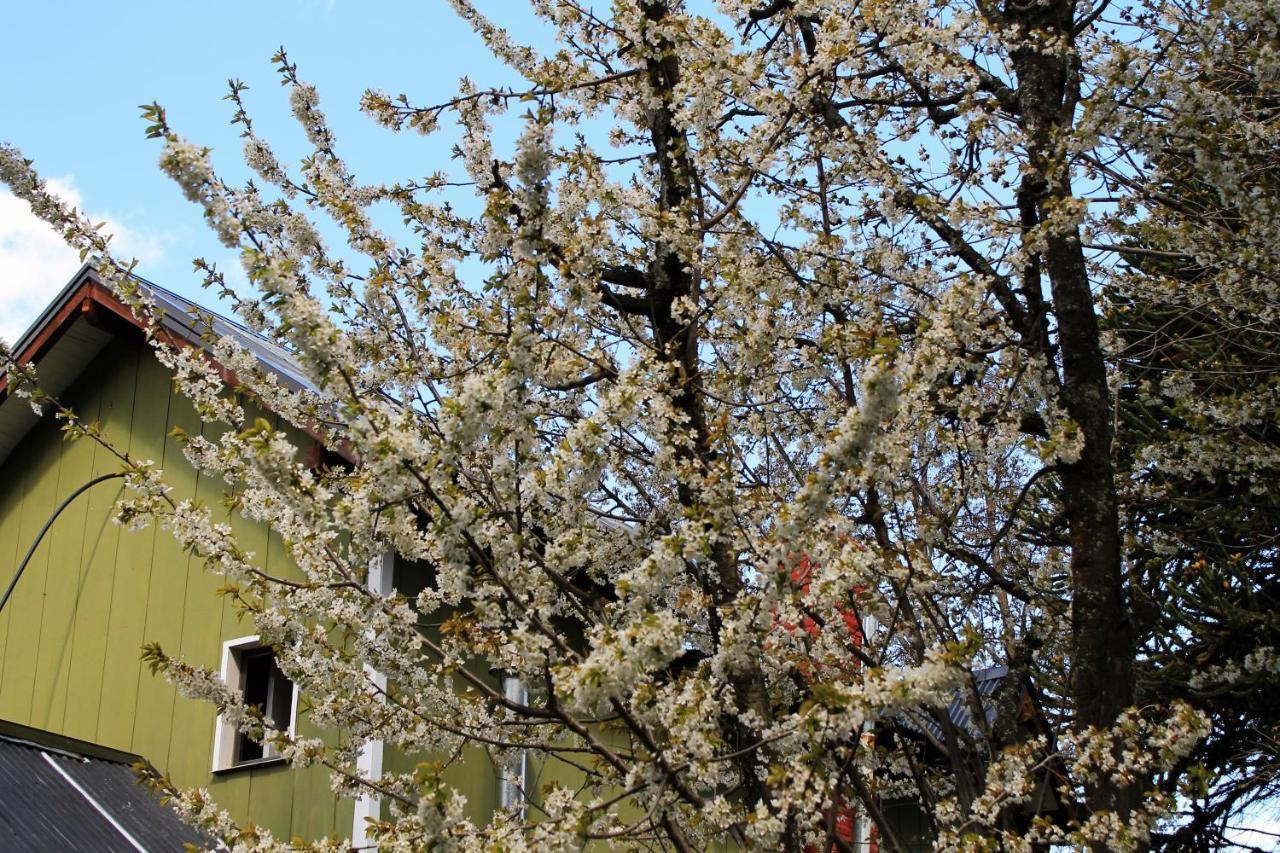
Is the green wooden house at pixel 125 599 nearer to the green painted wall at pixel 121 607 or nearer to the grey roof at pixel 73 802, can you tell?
the green painted wall at pixel 121 607

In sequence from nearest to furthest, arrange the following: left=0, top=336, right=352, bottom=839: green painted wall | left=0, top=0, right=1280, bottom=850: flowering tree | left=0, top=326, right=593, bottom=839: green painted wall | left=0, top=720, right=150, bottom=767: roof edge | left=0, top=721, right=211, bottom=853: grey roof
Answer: left=0, top=0, right=1280, bottom=850: flowering tree
left=0, top=721, right=211, bottom=853: grey roof
left=0, top=720, right=150, bottom=767: roof edge
left=0, top=326, right=593, bottom=839: green painted wall
left=0, top=336, right=352, bottom=839: green painted wall

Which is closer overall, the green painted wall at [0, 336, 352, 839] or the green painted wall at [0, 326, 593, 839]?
the green painted wall at [0, 326, 593, 839]

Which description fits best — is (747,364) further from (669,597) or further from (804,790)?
(804,790)

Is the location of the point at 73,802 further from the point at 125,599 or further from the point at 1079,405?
the point at 1079,405

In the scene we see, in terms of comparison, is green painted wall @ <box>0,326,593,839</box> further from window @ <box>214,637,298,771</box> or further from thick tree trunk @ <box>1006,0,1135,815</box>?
thick tree trunk @ <box>1006,0,1135,815</box>

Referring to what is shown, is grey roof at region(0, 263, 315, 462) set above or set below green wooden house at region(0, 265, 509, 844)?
above

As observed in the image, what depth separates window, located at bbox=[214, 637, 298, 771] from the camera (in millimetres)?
9266

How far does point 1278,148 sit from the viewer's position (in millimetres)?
7184

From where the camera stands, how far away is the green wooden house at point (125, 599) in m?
8.97

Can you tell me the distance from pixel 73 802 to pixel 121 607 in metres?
2.39

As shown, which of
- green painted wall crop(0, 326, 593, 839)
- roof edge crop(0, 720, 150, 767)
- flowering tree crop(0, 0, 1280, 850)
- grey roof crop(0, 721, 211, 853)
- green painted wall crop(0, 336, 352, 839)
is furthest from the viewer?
green painted wall crop(0, 336, 352, 839)

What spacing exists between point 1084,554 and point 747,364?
1.98 metres

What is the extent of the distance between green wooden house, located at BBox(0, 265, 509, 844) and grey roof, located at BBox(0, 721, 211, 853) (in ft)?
1.69

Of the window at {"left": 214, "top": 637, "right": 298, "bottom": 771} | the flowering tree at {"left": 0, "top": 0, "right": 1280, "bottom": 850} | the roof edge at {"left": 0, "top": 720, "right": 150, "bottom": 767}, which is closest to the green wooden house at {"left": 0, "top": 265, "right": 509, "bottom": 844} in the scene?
the window at {"left": 214, "top": 637, "right": 298, "bottom": 771}
